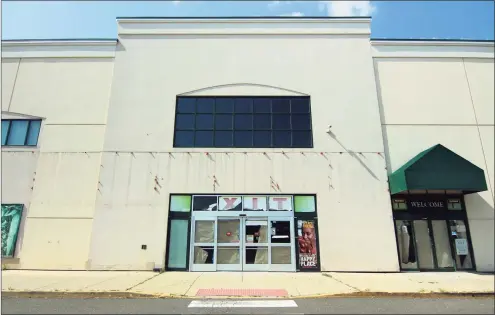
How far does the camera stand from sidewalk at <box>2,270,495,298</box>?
800cm

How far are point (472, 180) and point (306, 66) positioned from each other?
7750 millimetres

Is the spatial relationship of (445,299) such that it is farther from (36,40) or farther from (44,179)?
(36,40)

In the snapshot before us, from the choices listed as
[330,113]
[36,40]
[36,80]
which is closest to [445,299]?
[330,113]

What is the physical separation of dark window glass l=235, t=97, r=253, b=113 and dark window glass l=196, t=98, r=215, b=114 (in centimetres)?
106

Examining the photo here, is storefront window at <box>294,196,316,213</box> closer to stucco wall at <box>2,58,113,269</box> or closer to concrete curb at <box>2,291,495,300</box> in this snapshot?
concrete curb at <box>2,291,495,300</box>

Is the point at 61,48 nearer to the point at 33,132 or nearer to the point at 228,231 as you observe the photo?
the point at 33,132

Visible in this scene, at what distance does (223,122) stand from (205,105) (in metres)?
1.13

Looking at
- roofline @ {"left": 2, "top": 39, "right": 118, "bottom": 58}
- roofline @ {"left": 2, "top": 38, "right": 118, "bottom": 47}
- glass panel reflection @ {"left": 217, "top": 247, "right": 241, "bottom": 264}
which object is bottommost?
glass panel reflection @ {"left": 217, "top": 247, "right": 241, "bottom": 264}

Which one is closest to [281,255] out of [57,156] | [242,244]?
[242,244]

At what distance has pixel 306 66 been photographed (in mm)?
13695

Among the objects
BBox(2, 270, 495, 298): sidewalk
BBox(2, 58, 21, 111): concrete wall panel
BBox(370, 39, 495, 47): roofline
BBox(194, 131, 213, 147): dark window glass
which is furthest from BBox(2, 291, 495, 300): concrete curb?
BBox(370, 39, 495, 47): roofline

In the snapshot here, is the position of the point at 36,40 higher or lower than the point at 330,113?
higher

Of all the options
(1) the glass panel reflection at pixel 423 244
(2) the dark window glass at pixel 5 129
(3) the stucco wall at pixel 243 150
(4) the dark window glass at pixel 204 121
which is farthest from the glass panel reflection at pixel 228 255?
(2) the dark window glass at pixel 5 129

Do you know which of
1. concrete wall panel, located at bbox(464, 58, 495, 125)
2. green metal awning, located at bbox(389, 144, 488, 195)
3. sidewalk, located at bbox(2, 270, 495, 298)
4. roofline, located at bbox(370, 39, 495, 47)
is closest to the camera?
sidewalk, located at bbox(2, 270, 495, 298)
